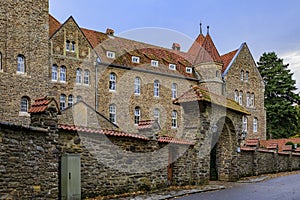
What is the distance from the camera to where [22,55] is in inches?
1133

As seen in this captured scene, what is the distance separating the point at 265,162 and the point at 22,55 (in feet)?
60.0

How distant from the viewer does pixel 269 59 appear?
59.2 m

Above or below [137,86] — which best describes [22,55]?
above

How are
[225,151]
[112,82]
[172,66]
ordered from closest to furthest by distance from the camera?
[225,151] → [112,82] → [172,66]

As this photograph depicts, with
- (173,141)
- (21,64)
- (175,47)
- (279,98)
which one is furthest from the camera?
(279,98)

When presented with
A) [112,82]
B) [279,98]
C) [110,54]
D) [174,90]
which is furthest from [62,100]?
[279,98]

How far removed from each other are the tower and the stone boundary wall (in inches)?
608

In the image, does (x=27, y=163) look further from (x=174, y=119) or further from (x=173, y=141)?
(x=174, y=119)

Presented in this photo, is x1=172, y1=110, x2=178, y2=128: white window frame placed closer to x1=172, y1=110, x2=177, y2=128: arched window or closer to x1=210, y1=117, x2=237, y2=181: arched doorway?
x1=172, y1=110, x2=177, y2=128: arched window

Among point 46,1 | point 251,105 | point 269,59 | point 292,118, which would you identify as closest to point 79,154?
point 46,1

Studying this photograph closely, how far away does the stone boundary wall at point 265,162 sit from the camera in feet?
71.8

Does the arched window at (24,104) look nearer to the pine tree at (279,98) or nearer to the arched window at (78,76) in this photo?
the arched window at (78,76)

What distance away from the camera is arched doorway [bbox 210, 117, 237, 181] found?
19.9 meters

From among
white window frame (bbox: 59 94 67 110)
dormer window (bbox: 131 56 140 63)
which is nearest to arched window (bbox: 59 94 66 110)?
white window frame (bbox: 59 94 67 110)
